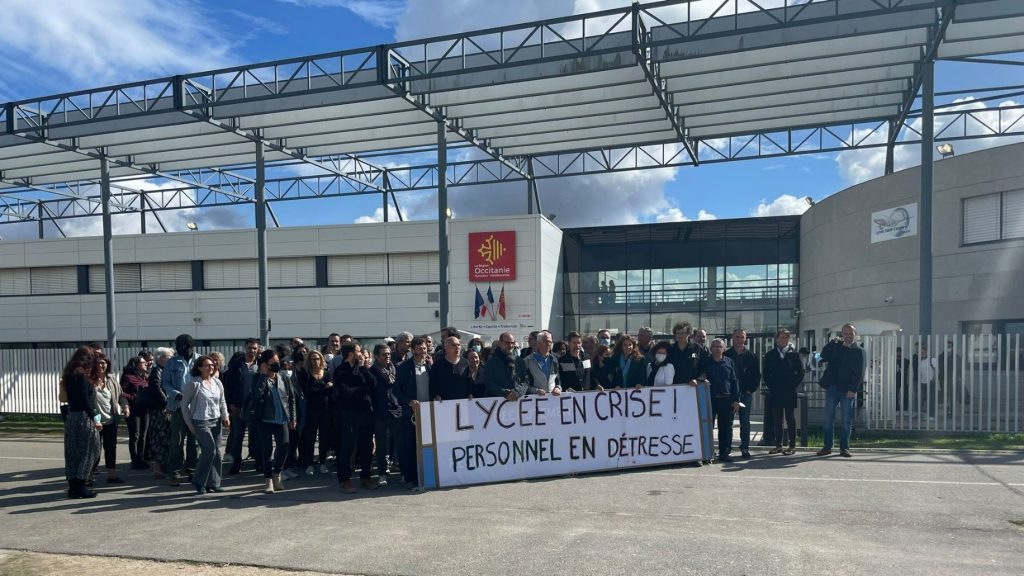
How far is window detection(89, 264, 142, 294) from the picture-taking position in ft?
110

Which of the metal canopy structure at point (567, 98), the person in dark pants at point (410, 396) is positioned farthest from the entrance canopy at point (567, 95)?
the person in dark pants at point (410, 396)

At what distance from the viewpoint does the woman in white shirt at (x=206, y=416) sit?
8547 mm

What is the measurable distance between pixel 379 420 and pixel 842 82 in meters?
15.0

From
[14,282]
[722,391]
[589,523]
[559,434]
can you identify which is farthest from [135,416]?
[14,282]

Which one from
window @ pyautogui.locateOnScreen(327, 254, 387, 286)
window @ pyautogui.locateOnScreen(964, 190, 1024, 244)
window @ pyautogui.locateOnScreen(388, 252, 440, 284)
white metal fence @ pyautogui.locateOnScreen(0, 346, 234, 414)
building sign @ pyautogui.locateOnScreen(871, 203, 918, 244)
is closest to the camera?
window @ pyautogui.locateOnScreen(964, 190, 1024, 244)

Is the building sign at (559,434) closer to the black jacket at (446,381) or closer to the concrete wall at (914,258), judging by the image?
the black jacket at (446,381)

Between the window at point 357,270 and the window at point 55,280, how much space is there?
1275cm

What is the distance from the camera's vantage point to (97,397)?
9.31 meters

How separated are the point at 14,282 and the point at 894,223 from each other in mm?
36719

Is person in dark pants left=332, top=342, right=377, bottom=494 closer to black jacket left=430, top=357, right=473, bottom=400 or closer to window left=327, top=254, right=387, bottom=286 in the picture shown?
black jacket left=430, top=357, right=473, bottom=400

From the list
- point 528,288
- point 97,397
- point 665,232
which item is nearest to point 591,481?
point 97,397

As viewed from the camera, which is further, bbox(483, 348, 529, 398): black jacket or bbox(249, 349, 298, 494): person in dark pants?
bbox(483, 348, 529, 398): black jacket

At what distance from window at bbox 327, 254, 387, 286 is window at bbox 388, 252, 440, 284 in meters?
0.38

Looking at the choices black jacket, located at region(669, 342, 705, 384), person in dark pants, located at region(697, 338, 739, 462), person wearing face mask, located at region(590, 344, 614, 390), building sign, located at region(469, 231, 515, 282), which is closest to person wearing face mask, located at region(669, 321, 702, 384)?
black jacket, located at region(669, 342, 705, 384)
